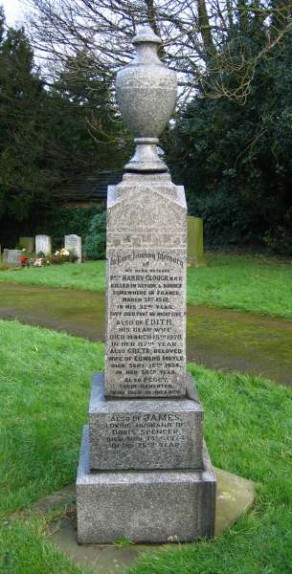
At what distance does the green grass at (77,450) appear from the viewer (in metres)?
2.54

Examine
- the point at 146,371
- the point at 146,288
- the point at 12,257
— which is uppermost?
the point at 12,257

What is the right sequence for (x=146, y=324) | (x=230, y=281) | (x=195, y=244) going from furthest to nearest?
(x=195, y=244) → (x=230, y=281) → (x=146, y=324)

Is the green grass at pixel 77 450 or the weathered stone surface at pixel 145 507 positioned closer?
the green grass at pixel 77 450

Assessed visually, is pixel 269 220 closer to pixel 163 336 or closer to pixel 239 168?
pixel 239 168

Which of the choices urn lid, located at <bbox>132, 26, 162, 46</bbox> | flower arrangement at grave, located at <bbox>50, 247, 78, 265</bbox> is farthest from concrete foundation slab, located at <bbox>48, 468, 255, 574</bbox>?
flower arrangement at grave, located at <bbox>50, 247, 78, 265</bbox>

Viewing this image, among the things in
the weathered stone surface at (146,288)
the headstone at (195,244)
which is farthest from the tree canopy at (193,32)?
the weathered stone surface at (146,288)

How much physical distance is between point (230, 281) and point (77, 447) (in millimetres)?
7063

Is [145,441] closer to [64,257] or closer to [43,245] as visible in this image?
[64,257]

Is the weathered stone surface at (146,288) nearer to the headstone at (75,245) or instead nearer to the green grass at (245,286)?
the green grass at (245,286)

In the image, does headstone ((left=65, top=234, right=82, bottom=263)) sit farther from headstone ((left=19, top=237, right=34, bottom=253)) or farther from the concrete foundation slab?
the concrete foundation slab

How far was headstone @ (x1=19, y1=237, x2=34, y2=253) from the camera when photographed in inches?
822

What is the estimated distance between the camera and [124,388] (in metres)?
2.94

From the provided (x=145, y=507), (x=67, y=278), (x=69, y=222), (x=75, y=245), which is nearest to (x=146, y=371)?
(x=145, y=507)

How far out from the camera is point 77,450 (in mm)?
3543
